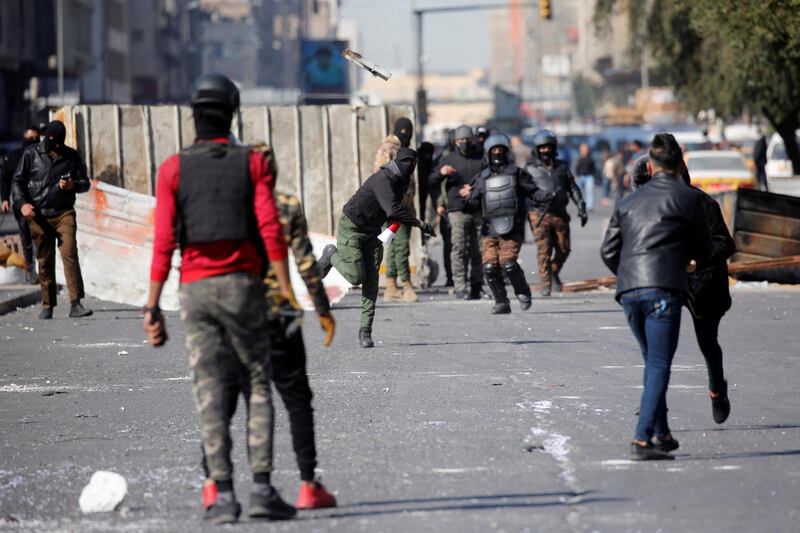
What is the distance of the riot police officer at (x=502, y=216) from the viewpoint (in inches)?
654

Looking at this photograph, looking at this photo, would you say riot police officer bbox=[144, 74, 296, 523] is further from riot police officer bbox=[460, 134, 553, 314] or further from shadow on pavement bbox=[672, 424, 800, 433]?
riot police officer bbox=[460, 134, 553, 314]

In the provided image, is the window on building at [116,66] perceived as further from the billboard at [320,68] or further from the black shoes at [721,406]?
the black shoes at [721,406]

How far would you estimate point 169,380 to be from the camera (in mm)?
12070

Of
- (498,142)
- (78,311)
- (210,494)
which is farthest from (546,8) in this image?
(210,494)

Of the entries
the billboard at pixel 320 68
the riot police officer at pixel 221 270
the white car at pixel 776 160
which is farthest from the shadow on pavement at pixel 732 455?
the billboard at pixel 320 68

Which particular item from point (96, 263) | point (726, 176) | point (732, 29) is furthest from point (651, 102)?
point (96, 263)

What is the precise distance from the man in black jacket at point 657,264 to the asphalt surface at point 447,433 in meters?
0.24

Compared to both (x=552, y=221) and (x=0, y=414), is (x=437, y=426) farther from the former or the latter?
(x=552, y=221)

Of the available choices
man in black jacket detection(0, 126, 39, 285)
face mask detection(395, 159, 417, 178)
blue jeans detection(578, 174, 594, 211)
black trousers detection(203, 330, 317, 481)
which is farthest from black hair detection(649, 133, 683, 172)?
blue jeans detection(578, 174, 594, 211)

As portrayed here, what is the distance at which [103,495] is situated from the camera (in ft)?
24.0

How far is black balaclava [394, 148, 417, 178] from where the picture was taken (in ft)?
47.1

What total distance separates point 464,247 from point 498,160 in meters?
2.25

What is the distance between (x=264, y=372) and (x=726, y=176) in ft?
107

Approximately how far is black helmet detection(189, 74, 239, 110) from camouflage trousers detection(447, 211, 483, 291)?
1212 cm
